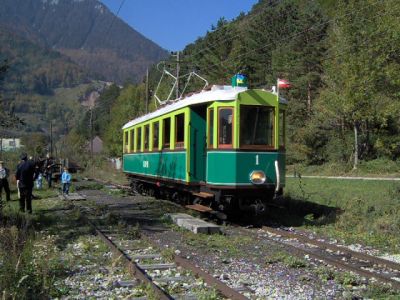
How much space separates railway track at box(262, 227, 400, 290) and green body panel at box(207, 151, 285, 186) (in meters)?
1.52

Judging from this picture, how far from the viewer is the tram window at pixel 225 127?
12164 millimetres

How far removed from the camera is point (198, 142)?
13.2m

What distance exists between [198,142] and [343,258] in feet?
17.5

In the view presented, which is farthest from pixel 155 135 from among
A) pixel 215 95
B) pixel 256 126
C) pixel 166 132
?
pixel 256 126

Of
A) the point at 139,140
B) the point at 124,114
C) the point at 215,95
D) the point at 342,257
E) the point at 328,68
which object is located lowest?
the point at 342,257

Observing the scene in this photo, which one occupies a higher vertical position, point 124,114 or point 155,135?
point 124,114

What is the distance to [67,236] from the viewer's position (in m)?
11.1

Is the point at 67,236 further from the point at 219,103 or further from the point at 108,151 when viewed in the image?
the point at 108,151

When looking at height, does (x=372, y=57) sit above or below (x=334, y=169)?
above

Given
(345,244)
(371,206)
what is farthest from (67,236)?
(371,206)

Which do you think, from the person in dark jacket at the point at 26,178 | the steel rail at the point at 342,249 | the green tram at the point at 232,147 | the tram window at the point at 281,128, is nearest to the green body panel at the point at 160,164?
the green tram at the point at 232,147

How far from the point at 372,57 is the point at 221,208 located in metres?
9.13

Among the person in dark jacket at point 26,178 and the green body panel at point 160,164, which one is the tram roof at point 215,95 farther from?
the person in dark jacket at point 26,178

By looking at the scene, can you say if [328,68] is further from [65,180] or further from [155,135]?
[155,135]
